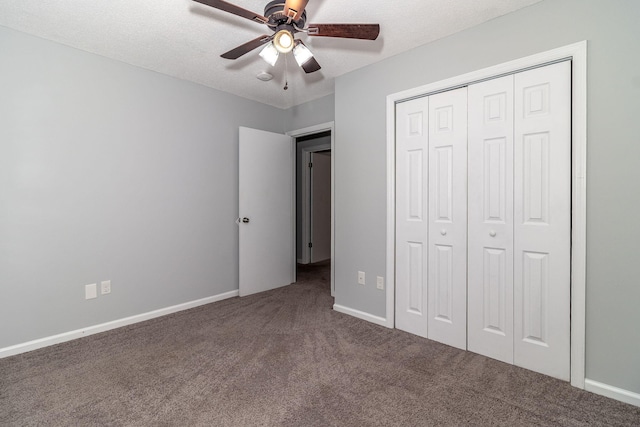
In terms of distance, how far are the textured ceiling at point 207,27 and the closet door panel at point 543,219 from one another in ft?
2.06

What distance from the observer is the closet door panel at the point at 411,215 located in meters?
2.73

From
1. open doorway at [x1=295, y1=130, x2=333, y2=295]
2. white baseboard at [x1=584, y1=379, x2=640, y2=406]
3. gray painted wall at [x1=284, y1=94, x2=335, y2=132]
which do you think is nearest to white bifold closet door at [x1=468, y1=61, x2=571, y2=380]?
white baseboard at [x1=584, y1=379, x2=640, y2=406]

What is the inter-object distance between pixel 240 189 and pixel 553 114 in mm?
3069

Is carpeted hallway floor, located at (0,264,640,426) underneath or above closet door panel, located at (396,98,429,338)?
underneath

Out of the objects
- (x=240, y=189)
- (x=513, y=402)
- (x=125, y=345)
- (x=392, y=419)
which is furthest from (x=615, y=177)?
(x=125, y=345)

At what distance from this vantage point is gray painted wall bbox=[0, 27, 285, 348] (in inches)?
96.7

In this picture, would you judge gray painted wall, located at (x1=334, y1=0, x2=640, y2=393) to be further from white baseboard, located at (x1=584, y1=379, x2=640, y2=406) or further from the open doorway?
the open doorway

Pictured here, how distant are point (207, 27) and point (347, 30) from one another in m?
1.16

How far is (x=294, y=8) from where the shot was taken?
1710 mm

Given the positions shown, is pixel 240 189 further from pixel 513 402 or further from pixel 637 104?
pixel 637 104

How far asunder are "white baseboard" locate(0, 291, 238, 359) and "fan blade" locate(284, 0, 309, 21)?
9.59 ft

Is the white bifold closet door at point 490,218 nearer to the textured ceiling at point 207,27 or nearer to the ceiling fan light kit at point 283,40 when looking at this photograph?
the textured ceiling at point 207,27

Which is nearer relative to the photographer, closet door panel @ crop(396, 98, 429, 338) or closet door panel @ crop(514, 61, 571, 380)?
closet door panel @ crop(514, 61, 571, 380)

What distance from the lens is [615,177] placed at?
186cm
